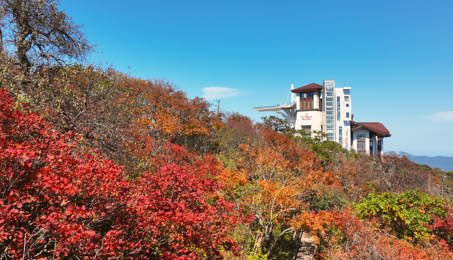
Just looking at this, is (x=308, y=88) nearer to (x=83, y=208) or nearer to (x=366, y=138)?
(x=366, y=138)

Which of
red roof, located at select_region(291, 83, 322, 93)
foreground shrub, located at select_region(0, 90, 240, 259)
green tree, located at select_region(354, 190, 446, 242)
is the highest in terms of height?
red roof, located at select_region(291, 83, 322, 93)

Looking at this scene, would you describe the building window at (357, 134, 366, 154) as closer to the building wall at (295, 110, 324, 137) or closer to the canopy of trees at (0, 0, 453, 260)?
the building wall at (295, 110, 324, 137)

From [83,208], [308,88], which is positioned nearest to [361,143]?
[308,88]

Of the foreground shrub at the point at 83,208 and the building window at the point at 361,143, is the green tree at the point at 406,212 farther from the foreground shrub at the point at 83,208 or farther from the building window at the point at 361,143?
the building window at the point at 361,143

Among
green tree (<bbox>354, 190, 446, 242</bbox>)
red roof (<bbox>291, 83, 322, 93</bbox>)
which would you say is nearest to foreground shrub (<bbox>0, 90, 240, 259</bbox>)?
green tree (<bbox>354, 190, 446, 242</bbox>)

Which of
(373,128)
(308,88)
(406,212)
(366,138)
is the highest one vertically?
(308,88)

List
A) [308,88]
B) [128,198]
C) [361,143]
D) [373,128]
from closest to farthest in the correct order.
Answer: [128,198]
[361,143]
[308,88]
[373,128]

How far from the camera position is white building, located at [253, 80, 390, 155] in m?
38.3

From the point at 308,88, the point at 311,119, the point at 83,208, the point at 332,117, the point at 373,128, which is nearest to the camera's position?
the point at 83,208

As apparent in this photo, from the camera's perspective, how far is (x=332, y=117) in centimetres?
3847

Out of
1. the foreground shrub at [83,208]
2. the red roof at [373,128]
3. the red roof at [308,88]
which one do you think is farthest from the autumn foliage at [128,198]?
the red roof at [308,88]

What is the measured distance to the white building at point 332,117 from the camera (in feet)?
Result: 126

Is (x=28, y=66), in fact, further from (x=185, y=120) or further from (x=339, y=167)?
(x=339, y=167)

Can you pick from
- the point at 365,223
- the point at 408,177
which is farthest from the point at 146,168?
the point at 408,177
